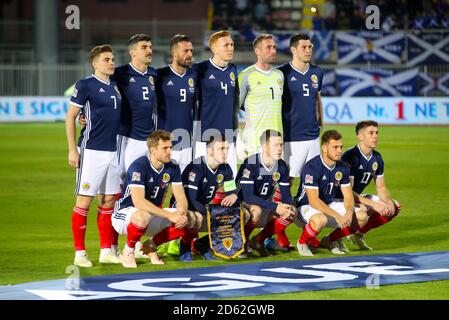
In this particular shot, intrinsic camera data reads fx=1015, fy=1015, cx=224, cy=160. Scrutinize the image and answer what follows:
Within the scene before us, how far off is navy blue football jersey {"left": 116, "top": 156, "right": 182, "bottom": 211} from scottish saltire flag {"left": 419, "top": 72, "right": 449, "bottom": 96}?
2257 centimetres

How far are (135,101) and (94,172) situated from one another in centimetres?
101

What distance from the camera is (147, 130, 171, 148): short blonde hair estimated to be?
9930mm

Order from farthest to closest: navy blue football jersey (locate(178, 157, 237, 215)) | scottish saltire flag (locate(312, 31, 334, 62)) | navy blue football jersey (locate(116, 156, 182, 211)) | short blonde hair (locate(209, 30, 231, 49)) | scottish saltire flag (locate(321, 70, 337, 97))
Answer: scottish saltire flag (locate(312, 31, 334, 62))
scottish saltire flag (locate(321, 70, 337, 97))
short blonde hair (locate(209, 30, 231, 49))
navy blue football jersey (locate(178, 157, 237, 215))
navy blue football jersey (locate(116, 156, 182, 211))

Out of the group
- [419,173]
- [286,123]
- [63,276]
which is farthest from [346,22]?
[63,276]

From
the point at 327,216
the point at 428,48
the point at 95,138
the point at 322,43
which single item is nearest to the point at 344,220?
the point at 327,216

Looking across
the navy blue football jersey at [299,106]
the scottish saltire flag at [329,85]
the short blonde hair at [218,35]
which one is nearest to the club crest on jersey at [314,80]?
the navy blue football jersey at [299,106]

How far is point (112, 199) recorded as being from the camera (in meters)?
10.5

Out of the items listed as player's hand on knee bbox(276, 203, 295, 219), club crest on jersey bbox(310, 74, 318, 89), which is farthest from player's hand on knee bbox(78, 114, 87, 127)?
club crest on jersey bbox(310, 74, 318, 89)

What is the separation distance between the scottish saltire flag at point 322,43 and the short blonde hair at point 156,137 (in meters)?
24.5

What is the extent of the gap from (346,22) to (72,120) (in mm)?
28371

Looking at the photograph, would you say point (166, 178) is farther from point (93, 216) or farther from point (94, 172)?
A: point (93, 216)

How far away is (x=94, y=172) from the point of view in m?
10.2

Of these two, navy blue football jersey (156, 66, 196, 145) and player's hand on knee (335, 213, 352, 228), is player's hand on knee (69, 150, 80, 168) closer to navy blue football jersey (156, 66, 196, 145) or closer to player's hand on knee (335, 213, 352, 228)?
navy blue football jersey (156, 66, 196, 145)

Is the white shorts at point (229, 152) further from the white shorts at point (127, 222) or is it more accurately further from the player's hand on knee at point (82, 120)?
the player's hand on knee at point (82, 120)
